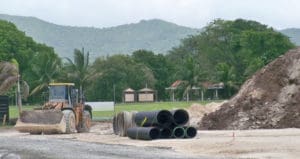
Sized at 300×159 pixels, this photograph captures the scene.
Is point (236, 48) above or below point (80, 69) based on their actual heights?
above

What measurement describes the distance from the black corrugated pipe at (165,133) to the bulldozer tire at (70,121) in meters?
A: 10.1

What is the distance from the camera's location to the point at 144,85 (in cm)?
13525

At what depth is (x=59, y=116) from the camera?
134ft

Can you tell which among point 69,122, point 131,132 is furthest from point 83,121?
point 131,132

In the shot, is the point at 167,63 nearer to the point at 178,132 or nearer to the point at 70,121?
the point at 70,121

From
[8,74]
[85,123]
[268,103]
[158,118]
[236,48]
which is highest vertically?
[236,48]

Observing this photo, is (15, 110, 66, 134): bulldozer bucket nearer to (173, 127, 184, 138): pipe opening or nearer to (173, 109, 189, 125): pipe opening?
(173, 109, 189, 125): pipe opening

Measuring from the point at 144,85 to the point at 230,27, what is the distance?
19.9 meters

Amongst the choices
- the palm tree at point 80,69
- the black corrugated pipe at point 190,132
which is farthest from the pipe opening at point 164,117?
the palm tree at point 80,69

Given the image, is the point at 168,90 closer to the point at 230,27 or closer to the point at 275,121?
the point at 230,27

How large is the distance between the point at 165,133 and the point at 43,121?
36.0ft

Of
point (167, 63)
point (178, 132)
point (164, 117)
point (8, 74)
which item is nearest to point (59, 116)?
point (164, 117)

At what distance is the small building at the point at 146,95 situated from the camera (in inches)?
5236

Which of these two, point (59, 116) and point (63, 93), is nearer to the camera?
point (59, 116)
